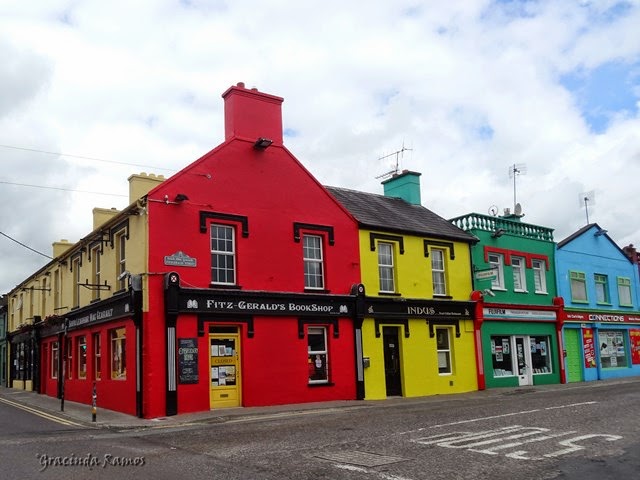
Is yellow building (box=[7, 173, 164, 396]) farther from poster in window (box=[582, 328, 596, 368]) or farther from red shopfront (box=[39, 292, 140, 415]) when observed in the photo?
poster in window (box=[582, 328, 596, 368])

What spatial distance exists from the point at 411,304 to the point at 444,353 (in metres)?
2.88

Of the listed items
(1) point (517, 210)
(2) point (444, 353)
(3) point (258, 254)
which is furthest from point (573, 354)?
(3) point (258, 254)

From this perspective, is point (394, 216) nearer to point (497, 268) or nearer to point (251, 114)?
point (497, 268)

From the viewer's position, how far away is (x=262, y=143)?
2067cm

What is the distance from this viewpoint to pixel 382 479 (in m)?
8.35

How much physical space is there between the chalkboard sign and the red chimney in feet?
22.9

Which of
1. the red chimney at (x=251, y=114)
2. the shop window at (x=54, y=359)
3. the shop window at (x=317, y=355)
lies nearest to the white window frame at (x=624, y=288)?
the shop window at (x=317, y=355)

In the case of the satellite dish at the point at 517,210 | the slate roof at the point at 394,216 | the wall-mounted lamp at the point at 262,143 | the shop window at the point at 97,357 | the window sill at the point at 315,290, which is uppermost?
the wall-mounted lamp at the point at 262,143

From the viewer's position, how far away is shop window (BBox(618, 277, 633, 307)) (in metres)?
35.2

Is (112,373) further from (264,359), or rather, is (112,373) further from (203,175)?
(203,175)

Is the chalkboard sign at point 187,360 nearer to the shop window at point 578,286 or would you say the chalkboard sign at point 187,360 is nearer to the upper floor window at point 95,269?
the upper floor window at point 95,269

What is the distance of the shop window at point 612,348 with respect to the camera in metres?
32.7

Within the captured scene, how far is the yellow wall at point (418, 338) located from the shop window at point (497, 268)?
1897mm

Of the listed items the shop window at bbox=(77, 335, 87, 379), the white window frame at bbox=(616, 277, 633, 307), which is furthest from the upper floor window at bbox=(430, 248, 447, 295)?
the white window frame at bbox=(616, 277, 633, 307)
